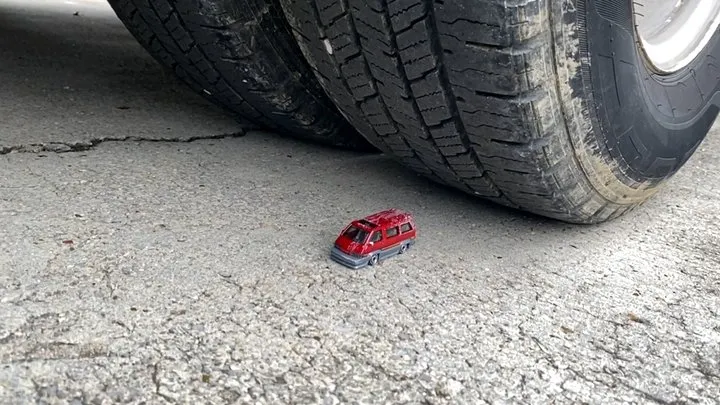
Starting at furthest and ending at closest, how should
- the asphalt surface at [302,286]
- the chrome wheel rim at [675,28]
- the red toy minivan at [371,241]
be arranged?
the chrome wheel rim at [675,28] < the red toy minivan at [371,241] < the asphalt surface at [302,286]

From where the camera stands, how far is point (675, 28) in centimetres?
150

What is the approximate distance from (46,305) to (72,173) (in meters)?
0.53

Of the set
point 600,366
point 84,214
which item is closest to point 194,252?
point 84,214

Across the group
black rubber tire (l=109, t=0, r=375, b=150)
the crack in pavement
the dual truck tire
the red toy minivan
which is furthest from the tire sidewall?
the crack in pavement

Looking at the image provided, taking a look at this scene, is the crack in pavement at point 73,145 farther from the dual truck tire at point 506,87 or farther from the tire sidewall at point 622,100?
the tire sidewall at point 622,100

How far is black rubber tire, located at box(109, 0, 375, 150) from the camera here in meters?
1.45

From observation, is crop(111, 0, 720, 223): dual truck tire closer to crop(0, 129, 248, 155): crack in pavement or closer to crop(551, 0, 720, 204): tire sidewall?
crop(551, 0, 720, 204): tire sidewall

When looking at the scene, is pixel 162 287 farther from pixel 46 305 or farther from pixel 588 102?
pixel 588 102

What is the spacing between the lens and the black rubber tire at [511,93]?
1000 mm

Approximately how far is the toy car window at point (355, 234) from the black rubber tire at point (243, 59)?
1.82 feet

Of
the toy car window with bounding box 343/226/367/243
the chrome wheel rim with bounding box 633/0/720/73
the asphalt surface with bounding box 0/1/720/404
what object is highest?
the chrome wheel rim with bounding box 633/0/720/73

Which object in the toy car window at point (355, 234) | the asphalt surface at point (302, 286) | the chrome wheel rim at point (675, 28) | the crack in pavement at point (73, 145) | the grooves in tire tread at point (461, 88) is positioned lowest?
the crack in pavement at point (73, 145)

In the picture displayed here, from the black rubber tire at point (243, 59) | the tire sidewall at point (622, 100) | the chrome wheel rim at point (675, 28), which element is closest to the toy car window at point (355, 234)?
the tire sidewall at point (622, 100)

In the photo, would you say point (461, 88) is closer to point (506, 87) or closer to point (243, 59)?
point (506, 87)
